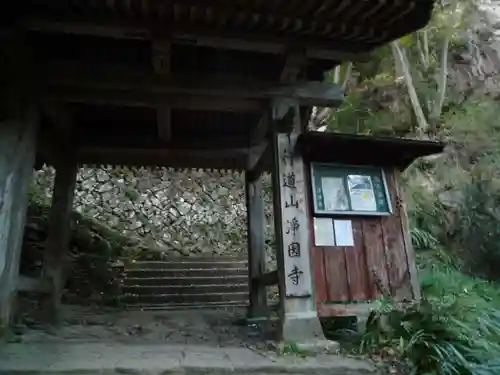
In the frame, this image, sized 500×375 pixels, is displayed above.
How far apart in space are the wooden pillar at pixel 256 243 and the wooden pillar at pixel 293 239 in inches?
69.8

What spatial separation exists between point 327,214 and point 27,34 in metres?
3.29

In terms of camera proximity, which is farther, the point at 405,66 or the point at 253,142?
the point at 405,66

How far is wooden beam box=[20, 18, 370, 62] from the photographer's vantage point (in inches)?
147

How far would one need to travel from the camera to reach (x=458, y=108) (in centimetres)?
1275

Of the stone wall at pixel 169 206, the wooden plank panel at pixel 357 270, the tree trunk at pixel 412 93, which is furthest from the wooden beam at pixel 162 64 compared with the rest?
the tree trunk at pixel 412 93

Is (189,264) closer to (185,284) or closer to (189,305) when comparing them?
(185,284)

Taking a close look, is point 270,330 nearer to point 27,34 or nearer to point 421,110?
point 27,34

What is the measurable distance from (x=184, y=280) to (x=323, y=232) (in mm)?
5824

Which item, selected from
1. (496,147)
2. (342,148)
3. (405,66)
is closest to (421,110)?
(405,66)

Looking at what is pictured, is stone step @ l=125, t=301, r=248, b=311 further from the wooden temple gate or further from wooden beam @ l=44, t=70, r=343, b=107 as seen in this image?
wooden beam @ l=44, t=70, r=343, b=107

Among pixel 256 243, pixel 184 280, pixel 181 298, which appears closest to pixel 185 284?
pixel 184 280

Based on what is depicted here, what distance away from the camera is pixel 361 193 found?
4.52 meters

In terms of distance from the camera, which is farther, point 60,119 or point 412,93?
point 412,93

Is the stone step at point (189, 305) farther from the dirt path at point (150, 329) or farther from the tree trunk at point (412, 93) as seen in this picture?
the tree trunk at point (412, 93)
